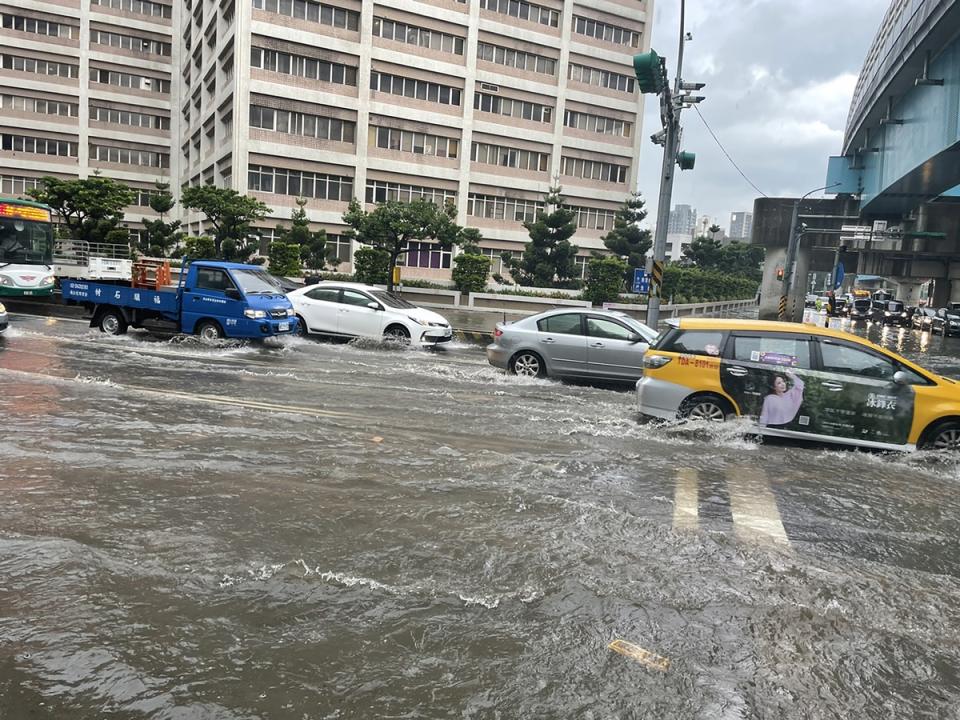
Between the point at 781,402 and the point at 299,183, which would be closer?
the point at 781,402

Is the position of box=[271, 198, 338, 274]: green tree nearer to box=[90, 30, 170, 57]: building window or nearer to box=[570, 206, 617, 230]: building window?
box=[570, 206, 617, 230]: building window

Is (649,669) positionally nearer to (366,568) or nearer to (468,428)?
(366,568)

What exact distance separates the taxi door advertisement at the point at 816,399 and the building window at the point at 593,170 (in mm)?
47613

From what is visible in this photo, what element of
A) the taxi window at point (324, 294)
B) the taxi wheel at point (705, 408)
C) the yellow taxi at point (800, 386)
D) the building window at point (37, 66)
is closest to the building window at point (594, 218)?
the taxi window at point (324, 294)

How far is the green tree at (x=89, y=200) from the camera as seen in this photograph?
32.7 metres

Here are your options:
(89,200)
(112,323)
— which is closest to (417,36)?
(89,200)

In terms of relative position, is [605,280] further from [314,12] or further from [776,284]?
[314,12]

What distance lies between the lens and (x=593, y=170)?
5569cm

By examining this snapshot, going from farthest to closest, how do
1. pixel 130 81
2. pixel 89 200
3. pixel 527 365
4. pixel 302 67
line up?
pixel 130 81 < pixel 302 67 < pixel 89 200 < pixel 527 365

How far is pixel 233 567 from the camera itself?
4598 millimetres

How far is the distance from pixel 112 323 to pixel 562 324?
10086 mm

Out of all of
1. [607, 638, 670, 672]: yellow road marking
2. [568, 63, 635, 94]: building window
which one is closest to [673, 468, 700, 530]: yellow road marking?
[607, 638, 670, 672]: yellow road marking

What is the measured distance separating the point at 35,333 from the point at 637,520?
15195mm

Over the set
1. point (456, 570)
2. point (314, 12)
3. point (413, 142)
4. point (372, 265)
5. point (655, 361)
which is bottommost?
point (456, 570)
